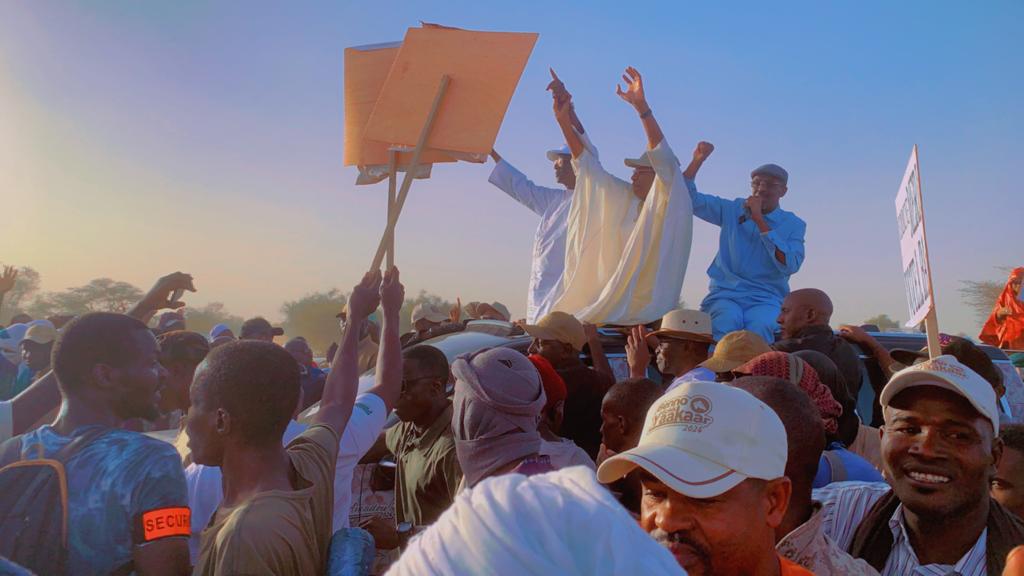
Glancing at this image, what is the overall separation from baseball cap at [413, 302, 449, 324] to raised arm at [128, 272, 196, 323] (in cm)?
381

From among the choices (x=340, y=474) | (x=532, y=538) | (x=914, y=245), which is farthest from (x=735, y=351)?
(x=532, y=538)

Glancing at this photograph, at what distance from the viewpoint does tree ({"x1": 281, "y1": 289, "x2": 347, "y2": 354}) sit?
4675 centimetres

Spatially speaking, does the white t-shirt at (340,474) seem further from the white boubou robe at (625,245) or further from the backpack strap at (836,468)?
the white boubou robe at (625,245)

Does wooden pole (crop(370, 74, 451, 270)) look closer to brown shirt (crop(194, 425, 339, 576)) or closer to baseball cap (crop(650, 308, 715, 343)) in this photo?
brown shirt (crop(194, 425, 339, 576))

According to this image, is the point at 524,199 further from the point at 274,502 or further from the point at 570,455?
the point at 274,502

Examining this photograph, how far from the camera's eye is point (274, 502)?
2.26 meters

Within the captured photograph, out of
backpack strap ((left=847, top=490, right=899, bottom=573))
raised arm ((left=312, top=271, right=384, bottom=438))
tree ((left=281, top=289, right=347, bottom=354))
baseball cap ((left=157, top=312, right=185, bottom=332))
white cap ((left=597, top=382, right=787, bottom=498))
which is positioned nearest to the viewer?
white cap ((left=597, top=382, right=787, bottom=498))

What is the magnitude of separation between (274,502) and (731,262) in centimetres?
521

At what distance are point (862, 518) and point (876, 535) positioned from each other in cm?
10

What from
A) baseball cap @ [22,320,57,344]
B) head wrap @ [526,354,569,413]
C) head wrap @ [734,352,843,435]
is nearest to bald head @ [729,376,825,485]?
head wrap @ [734,352,843,435]

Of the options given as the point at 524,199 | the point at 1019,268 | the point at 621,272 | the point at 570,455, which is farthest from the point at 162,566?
the point at 1019,268

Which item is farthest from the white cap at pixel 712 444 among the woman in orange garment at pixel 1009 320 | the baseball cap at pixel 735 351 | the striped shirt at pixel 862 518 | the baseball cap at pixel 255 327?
the woman in orange garment at pixel 1009 320

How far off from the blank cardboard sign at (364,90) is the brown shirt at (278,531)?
2.39 m

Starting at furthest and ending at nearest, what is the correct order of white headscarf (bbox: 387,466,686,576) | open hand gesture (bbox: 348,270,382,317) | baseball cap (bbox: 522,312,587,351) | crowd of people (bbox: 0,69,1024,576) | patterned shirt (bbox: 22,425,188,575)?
baseball cap (bbox: 522,312,587,351) → open hand gesture (bbox: 348,270,382,317) → patterned shirt (bbox: 22,425,188,575) → crowd of people (bbox: 0,69,1024,576) → white headscarf (bbox: 387,466,686,576)
